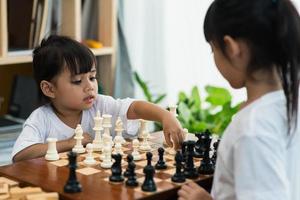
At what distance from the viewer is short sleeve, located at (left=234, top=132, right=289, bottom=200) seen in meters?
1.07

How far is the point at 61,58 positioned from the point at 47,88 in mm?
127

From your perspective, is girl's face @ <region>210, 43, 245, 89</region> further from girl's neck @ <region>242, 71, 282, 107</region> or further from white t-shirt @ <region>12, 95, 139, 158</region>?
white t-shirt @ <region>12, 95, 139, 158</region>

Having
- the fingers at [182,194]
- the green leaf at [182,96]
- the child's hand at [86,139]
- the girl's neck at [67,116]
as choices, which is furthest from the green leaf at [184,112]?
the fingers at [182,194]

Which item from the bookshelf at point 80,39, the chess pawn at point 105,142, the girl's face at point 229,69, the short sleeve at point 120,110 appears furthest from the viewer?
the bookshelf at point 80,39

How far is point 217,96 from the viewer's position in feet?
9.81

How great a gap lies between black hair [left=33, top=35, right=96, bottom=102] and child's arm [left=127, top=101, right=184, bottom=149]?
0.23 meters

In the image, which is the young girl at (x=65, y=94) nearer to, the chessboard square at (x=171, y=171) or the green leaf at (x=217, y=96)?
the chessboard square at (x=171, y=171)

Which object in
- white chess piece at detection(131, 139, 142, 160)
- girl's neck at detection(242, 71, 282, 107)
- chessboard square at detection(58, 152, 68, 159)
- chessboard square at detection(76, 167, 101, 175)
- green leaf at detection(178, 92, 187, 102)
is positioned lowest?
chessboard square at detection(76, 167, 101, 175)

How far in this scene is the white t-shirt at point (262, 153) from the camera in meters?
1.07

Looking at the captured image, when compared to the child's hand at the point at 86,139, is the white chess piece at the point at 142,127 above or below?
above

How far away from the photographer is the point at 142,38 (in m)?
3.27

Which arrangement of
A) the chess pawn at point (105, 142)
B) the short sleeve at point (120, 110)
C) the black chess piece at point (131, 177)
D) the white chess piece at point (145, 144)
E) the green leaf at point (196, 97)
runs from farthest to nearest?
the green leaf at point (196, 97) < the short sleeve at point (120, 110) < the white chess piece at point (145, 144) < the chess pawn at point (105, 142) < the black chess piece at point (131, 177)

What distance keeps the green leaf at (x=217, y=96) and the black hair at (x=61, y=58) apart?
50.2 inches

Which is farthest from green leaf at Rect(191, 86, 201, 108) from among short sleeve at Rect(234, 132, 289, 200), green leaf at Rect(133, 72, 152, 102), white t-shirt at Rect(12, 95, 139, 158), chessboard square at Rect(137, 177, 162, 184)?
short sleeve at Rect(234, 132, 289, 200)
